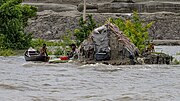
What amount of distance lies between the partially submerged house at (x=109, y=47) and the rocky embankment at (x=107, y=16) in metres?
37.2

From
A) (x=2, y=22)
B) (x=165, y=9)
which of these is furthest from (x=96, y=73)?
(x=165, y=9)

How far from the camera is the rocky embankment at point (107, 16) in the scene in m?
79.4

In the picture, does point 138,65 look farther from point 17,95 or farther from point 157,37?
point 157,37

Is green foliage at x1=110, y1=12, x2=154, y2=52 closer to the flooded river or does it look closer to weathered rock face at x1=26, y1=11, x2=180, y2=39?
the flooded river

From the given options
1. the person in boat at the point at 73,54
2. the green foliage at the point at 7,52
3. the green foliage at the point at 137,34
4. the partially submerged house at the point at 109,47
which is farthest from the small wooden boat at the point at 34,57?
the green foliage at the point at 7,52

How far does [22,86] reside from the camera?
24.1 meters

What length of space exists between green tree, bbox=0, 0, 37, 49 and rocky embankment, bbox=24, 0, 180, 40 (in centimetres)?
1931

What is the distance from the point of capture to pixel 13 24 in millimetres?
52312

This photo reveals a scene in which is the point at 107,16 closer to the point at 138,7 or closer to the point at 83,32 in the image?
the point at 138,7

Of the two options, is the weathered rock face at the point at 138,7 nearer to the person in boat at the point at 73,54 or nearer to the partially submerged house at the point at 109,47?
the person in boat at the point at 73,54

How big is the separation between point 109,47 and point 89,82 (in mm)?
10669

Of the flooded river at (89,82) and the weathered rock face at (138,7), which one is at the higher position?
the flooded river at (89,82)

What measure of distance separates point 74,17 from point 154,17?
1047 centimetres

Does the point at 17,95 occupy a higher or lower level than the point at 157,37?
higher
